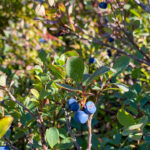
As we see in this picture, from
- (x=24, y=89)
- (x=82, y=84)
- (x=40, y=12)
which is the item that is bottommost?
(x=24, y=89)

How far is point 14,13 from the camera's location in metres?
3.50

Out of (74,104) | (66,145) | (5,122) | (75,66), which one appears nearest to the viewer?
(5,122)

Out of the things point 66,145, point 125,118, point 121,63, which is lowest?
point 66,145

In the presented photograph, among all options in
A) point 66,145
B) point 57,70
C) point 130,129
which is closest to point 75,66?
point 57,70

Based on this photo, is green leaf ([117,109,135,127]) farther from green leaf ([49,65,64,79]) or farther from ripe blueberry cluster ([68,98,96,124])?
green leaf ([49,65,64,79])

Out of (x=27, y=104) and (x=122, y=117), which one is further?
(x=27, y=104)

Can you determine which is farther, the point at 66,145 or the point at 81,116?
the point at 66,145

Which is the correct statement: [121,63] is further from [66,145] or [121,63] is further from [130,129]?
[66,145]

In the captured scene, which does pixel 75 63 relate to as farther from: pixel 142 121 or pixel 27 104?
pixel 27 104

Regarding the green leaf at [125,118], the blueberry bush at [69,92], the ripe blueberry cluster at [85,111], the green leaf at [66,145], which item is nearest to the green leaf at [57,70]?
the blueberry bush at [69,92]

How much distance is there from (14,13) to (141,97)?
2.89 metres

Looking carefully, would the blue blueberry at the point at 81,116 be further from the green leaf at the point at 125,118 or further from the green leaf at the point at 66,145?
the green leaf at the point at 66,145

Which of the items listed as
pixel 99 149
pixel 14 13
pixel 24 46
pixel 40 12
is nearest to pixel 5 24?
pixel 14 13

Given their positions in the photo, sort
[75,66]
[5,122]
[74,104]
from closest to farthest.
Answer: [5,122], [75,66], [74,104]
